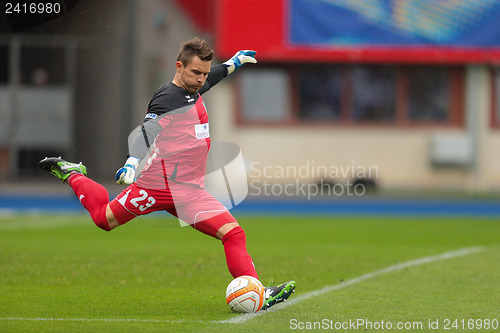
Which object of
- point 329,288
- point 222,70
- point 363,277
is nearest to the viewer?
point 222,70

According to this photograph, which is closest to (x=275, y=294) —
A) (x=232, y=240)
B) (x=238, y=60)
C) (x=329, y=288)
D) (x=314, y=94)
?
(x=232, y=240)

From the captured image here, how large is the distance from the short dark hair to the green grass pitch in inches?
70.0

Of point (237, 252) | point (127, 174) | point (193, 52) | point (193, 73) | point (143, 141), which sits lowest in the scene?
point (237, 252)

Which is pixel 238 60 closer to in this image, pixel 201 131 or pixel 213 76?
pixel 213 76

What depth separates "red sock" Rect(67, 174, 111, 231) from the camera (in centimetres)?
624

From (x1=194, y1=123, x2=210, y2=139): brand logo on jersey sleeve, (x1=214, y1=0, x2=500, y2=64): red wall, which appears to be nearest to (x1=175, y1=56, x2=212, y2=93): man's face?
(x1=194, y1=123, x2=210, y2=139): brand logo on jersey sleeve

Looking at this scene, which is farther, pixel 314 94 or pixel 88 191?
pixel 314 94

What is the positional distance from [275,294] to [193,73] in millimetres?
1692

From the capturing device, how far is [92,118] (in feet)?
62.2

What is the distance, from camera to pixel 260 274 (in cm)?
833

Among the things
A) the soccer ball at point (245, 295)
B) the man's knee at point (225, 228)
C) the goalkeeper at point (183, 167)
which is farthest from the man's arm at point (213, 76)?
the soccer ball at point (245, 295)

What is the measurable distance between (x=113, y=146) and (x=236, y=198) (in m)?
12.1

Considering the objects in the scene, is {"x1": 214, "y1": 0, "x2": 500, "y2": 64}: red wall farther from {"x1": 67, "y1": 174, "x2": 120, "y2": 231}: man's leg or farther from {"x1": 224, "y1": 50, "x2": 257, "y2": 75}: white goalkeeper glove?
{"x1": 67, "y1": 174, "x2": 120, "y2": 231}: man's leg

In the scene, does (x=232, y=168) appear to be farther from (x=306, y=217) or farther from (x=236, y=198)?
(x=306, y=217)
